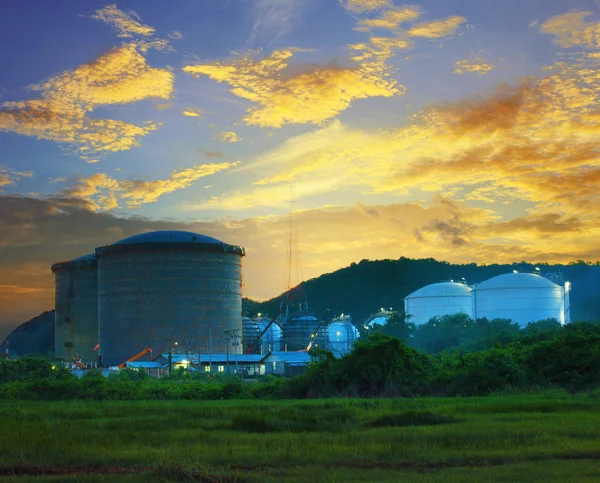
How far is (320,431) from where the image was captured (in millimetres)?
21062

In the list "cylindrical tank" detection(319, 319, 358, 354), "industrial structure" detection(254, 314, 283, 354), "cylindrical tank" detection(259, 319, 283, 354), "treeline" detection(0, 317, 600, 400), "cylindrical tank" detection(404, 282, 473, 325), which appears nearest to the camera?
"treeline" detection(0, 317, 600, 400)

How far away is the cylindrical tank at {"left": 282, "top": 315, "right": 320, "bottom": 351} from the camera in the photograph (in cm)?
11381

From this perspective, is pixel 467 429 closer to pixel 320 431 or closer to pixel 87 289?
pixel 320 431

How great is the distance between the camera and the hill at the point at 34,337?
17438 cm

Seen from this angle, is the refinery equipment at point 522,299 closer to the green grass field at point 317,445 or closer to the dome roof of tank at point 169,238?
the dome roof of tank at point 169,238

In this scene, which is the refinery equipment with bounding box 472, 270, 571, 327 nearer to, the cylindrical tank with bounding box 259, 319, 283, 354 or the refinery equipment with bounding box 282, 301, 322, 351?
the refinery equipment with bounding box 282, 301, 322, 351

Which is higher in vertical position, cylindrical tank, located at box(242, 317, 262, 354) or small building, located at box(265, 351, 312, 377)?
cylindrical tank, located at box(242, 317, 262, 354)

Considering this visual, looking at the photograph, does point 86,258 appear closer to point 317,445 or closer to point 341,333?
point 341,333

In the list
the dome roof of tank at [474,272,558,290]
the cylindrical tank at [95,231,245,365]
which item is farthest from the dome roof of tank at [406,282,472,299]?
the cylindrical tank at [95,231,245,365]

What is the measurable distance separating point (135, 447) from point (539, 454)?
28.9 ft

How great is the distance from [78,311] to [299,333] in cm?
3072

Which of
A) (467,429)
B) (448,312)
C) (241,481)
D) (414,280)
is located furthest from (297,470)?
(414,280)

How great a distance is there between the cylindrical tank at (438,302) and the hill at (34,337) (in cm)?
8630

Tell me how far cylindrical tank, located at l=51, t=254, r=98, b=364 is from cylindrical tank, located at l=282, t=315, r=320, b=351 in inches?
1051
